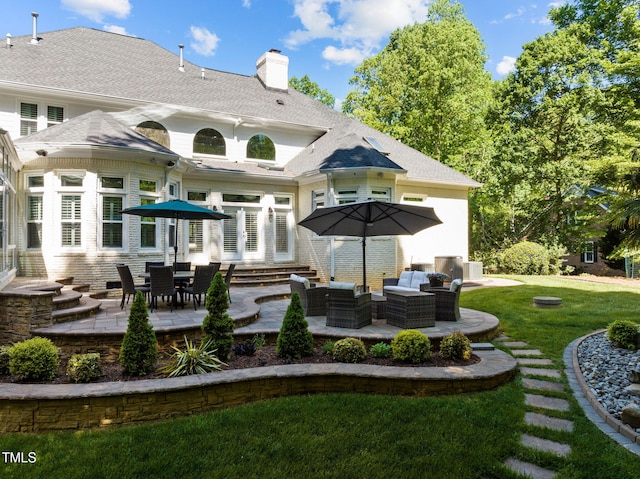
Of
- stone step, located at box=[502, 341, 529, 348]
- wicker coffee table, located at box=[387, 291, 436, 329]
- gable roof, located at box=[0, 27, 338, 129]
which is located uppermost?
gable roof, located at box=[0, 27, 338, 129]

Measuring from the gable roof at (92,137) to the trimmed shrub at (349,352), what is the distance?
8.50 meters

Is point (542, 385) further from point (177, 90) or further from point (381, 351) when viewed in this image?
point (177, 90)

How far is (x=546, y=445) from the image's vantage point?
371cm

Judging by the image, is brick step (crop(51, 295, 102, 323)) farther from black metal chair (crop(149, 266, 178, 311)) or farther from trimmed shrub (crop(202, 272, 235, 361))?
trimmed shrub (crop(202, 272, 235, 361))

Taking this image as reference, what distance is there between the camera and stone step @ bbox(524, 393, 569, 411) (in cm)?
455

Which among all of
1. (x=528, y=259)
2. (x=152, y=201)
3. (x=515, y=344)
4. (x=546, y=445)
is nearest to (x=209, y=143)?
(x=152, y=201)

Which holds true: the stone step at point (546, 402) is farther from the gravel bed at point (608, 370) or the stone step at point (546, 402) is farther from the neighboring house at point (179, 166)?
the neighboring house at point (179, 166)

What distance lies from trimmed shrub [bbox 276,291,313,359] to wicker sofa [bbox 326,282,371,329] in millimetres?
1358

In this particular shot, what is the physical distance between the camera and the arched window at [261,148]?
16562mm

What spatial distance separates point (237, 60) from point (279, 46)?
18.3 ft

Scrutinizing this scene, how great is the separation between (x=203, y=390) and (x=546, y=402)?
3970mm

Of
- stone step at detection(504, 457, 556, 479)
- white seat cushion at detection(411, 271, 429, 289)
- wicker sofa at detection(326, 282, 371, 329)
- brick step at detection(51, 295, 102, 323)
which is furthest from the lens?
white seat cushion at detection(411, 271, 429, 289)

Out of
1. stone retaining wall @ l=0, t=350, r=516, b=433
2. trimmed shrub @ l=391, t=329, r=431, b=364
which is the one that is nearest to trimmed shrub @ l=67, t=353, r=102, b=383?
stone retaining wall @ l=0, t=350, r=516, b=433

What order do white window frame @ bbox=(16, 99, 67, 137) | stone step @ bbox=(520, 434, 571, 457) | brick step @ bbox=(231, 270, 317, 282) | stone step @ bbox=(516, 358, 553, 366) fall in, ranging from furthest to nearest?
1. brick step @ bbox=(231, 270, 317, 282)
2. white window frame @ bbox=(16, 99, 67, 137)
3. stone step @ bbox=(516, 358, 553, 366)
4. stone step @ bbox=(520, 434, 571, 457)
